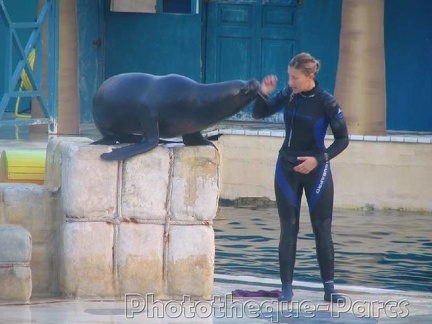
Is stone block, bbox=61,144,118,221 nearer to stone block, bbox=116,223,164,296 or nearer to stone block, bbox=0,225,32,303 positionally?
stone block, bbox=116,223,164,296

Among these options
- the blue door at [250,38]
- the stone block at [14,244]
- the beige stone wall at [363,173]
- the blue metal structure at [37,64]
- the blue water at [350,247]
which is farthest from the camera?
the blue door at [250,38]

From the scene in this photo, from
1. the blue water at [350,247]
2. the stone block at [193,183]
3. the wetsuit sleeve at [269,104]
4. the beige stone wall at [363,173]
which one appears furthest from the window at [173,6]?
the stone block at [193,183]

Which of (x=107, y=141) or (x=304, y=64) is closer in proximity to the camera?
(x=304, y=64)

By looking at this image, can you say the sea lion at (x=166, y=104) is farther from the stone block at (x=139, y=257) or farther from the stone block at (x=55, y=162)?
the stone block at (x=139, y=257)

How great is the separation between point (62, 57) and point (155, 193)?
25.6 feet

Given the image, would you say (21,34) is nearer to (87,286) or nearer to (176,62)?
(176,62)

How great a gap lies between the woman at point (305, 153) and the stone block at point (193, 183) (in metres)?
0.47

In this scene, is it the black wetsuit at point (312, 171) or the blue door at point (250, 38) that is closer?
the black wetsuit at point (312, 171)

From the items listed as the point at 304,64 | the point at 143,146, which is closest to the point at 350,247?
Result: the point at 304,64

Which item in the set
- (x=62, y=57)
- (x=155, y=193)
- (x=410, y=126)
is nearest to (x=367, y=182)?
(x=410, y=126)

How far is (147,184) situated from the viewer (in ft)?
25.3

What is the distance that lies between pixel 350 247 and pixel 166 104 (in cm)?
394

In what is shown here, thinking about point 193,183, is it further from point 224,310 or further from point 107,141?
point 224,310

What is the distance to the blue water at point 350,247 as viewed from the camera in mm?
9766
